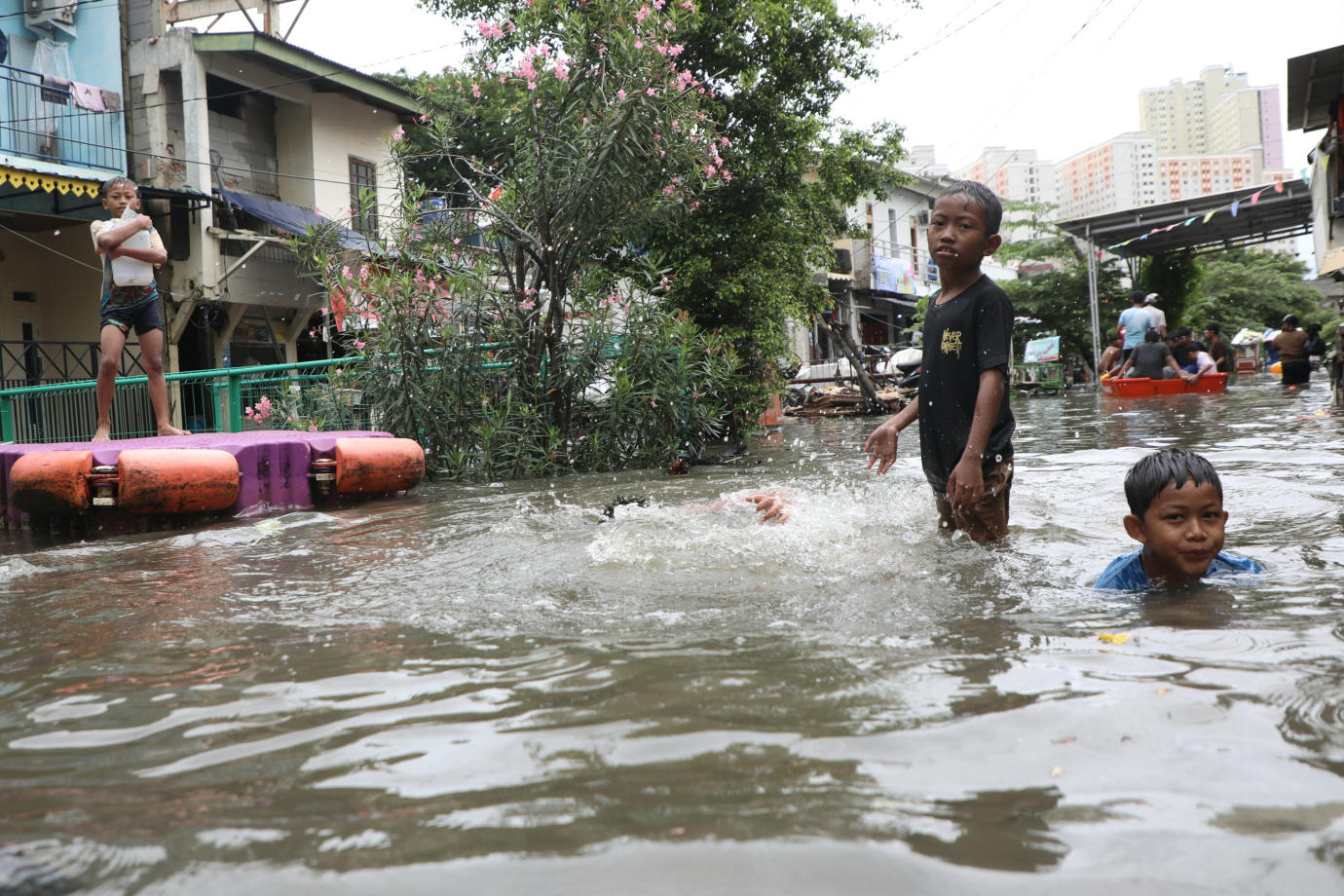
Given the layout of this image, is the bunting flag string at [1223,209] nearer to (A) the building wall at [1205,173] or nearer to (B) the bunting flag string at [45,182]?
(B) the bunting flag string at [45,182]

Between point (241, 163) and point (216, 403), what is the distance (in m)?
9.45

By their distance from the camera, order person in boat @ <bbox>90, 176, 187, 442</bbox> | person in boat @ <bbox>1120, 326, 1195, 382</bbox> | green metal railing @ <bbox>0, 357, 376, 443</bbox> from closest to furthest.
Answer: person in boat @ <bbox>90, 176, 187, 442</bbox> < green metal railing @ <bbox>0, 357, 376, 443</bbox> < person in boat @ <bbox>1120, 326, 1195, 382</bbox>

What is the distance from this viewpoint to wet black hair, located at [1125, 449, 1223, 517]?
10.2 feet

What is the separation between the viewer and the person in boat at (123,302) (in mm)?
6875

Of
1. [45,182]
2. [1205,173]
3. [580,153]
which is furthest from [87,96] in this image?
[1205,173]

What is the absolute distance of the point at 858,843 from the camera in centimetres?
150

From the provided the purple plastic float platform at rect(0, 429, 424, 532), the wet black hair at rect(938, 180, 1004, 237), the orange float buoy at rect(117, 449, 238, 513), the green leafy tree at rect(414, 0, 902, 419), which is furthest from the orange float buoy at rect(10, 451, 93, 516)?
the green leafy tree at rect(414, 0, 902, 419)

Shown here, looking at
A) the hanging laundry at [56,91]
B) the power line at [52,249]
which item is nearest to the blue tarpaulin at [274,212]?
the power line at [52,249]

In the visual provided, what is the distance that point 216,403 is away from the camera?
387 inches

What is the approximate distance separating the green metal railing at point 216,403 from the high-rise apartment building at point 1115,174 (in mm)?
57293

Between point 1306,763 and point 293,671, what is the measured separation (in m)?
2.25

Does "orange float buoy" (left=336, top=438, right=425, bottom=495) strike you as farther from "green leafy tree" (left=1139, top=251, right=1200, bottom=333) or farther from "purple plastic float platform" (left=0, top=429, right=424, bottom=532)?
"green leafy tree" (left=1139, top=251, right=1200, bottom=333)

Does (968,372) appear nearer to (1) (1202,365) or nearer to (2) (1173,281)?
(1) (1202,365)

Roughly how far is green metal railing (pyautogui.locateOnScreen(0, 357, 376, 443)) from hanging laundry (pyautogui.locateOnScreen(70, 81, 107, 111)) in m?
6.79
